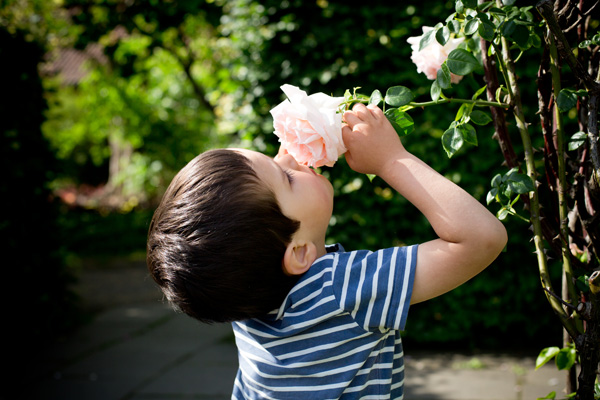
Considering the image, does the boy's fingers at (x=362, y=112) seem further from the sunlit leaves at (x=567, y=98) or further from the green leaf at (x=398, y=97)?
the sunlit leaves at (x=567, y=98)

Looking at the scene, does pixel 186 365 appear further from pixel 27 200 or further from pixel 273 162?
pixel 273 162

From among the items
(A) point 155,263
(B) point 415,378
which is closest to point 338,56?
(B) point 415,378

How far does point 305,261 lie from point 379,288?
206 millimetres

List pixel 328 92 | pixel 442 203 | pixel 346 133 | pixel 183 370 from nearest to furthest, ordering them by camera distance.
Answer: pixel 442 203 < pixel 346 133 < pixel 328 92 < pixel 183 370

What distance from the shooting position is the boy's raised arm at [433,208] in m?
1.21

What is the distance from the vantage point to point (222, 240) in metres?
1.31

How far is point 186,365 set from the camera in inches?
165

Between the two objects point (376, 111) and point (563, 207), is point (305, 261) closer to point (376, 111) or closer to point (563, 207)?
point (376, 111)

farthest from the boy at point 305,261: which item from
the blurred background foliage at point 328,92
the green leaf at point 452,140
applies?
the blurred background foliage at point 328,92

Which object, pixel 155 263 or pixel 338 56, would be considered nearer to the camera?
pixel 155 263

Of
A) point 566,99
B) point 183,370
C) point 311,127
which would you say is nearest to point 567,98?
point 566,99

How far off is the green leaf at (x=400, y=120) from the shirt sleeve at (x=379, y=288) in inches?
12.1

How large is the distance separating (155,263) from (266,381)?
1.37 ft

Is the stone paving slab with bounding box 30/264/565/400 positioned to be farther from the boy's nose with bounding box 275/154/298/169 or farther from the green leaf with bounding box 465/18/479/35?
the green leaf with bounding box 465/18/479/35
